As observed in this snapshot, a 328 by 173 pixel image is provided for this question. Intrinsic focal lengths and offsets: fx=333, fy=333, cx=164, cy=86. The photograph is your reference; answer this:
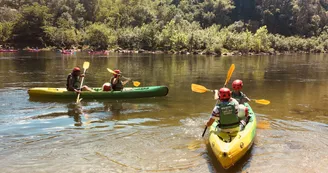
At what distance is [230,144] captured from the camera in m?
6.47

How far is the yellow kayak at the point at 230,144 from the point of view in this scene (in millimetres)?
6176

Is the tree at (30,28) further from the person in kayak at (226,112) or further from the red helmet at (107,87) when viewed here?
the person in kayak at (226,112)

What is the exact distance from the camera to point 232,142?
6547 millimetres

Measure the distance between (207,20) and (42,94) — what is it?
314 ft

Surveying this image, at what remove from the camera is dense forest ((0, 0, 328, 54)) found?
62312mm

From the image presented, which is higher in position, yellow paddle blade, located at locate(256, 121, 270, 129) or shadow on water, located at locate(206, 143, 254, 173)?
yellow paddle blade, located at locate(256, 121, 270, 129)

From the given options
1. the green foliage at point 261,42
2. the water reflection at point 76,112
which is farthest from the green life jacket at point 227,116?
the green foliage at point 261,42

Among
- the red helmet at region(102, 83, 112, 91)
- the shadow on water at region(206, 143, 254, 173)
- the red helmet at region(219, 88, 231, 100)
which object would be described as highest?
the red helmet at region(219, 88, 231, 100)

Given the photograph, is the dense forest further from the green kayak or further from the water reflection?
the water reflection

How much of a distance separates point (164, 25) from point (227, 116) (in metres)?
74.8

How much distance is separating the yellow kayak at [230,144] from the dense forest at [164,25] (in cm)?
5035

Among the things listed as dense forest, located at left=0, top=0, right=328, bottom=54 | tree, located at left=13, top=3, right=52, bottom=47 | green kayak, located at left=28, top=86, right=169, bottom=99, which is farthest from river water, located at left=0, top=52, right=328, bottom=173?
tree, located at left=13, top=3, right=52, bottom=47

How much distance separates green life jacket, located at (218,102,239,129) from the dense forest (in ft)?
166

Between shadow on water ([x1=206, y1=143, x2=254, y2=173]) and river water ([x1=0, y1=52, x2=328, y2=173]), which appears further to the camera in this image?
river water ([x1=0, y1=52, x2=328, y2=173])
